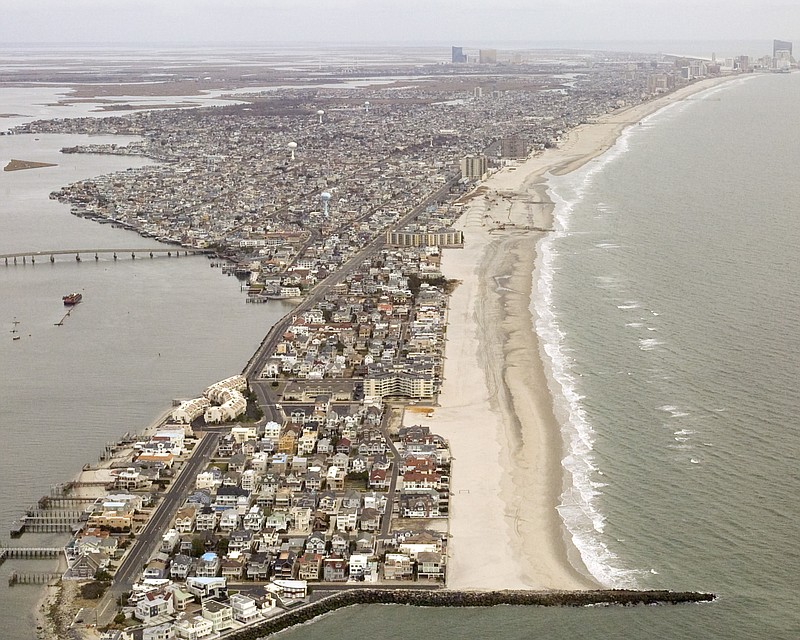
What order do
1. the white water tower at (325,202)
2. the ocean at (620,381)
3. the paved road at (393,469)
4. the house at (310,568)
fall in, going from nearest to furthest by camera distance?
the ocean at (620,381) < the house at (310,568) < the paved road at (393,469) < the white water tower at (325,202)

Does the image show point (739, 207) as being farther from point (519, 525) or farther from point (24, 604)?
point (24, 604)

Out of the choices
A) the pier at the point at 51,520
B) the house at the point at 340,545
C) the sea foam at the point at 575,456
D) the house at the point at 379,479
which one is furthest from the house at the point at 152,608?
the sea foam at the point at 575,456

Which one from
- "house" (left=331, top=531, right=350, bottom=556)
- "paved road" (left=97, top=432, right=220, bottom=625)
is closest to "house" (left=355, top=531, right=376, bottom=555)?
"house" (left=331, top=531, right=350, bottom=556)

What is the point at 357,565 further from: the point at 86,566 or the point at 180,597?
Answer: the point at 86,566

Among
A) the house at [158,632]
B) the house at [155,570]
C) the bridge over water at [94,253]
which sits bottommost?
the house at [158,632]

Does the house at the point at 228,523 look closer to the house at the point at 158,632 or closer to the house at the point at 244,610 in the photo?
the house at the point at 244,610

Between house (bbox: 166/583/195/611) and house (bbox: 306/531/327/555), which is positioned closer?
house (bbox: 166/583/195/611)

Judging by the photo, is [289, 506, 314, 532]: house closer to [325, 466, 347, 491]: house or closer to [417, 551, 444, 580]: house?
[325, 466, 347, 491]: house
